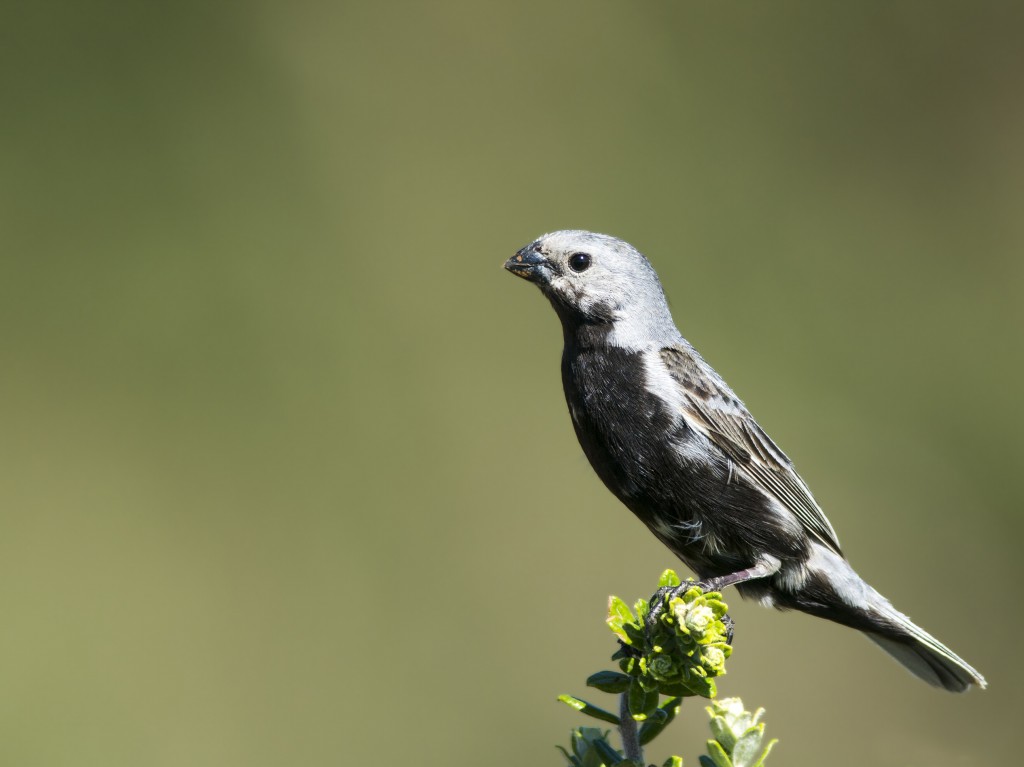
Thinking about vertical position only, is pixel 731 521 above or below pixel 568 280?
below

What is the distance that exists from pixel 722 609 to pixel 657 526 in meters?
1.11

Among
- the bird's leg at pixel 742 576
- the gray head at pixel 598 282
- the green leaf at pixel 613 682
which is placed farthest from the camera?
the gray head at pixel 598 282

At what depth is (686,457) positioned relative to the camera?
9.98 feet

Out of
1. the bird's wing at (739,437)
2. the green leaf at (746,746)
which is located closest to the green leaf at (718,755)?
the green leaf at (746,746)

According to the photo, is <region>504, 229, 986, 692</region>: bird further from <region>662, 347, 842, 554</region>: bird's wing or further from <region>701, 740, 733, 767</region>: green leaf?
<region>701, 740, 733, 767</region>: green leaf

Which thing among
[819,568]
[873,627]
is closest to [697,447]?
[819,568]

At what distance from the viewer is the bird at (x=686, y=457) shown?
3.01m

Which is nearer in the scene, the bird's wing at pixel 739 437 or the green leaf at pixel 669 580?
the green leaf at pixel 669 580

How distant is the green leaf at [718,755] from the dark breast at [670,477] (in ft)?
4.23

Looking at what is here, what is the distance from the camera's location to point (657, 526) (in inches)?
120

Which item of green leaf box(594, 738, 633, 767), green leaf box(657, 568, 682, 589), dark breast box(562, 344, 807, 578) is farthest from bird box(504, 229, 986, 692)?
green leaf box(594, 738, 633, 767)

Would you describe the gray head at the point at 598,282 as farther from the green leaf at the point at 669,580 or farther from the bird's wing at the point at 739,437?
the green leaf at the point at 669,580

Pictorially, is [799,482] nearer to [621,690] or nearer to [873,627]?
[873,627]

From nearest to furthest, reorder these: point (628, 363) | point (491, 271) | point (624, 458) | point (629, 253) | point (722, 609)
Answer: point (722, 609) < point (624, 458) < point (628, 363) < point (629, 253) < point (491, 271)
